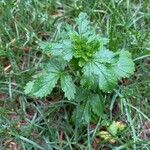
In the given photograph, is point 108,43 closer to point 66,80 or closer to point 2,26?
point 66,80

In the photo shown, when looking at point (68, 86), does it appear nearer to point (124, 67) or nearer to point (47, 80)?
point (47, 80)

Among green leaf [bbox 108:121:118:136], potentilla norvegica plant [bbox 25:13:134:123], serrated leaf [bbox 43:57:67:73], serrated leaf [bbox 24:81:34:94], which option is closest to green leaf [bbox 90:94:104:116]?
potentilla norvegica plant [bbox 25:13:134:123]

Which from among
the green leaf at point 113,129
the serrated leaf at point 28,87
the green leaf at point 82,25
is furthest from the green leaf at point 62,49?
the green leaf at point 113,129

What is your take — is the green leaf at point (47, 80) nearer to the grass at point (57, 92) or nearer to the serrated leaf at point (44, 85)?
the serrated leaf at point (44, 85)

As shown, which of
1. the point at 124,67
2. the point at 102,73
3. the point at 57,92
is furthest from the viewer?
the point at 57,92

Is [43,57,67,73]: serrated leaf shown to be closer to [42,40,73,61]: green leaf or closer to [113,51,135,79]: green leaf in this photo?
[42,40,73,61]: green leaf

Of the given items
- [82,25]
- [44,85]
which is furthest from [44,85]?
[82,25]
